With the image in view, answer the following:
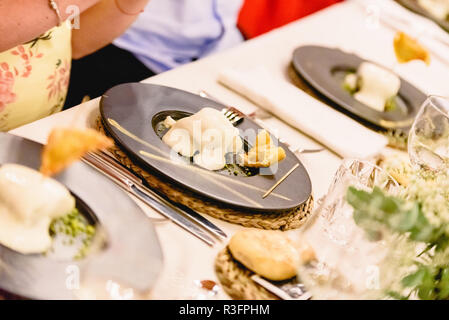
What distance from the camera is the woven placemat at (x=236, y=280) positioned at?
2.73 feet

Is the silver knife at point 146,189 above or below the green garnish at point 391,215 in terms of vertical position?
below

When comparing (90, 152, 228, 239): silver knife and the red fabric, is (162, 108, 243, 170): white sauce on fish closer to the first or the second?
(90, 152, 228, 239): silver knife

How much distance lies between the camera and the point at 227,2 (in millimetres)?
2139

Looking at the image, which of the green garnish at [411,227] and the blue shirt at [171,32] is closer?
the green garnish at [411,227]

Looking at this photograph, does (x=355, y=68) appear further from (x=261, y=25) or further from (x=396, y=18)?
(x=261, y=25)

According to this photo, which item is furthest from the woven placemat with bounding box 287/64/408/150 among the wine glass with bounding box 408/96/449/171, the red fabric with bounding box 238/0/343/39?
the red fabric with bounding box 238/0/343/39

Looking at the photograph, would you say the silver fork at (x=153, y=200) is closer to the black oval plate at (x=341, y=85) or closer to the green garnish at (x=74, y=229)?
the green garnish at (x=74, y=229)

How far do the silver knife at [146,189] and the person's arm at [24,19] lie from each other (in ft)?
0.94

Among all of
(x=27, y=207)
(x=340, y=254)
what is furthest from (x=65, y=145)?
(x=340, y=254)

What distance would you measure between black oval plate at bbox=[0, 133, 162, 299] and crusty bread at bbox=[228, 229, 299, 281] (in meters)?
0.14

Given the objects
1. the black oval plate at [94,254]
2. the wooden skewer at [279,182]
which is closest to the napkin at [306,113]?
the wooden skewer at [279,182]

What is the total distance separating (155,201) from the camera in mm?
954
